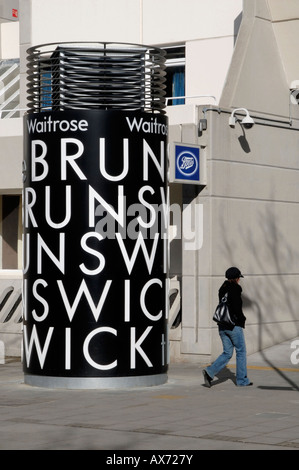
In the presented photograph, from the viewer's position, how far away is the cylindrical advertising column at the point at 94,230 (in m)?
15.1

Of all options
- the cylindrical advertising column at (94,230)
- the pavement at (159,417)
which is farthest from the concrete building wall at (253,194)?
the cylindrical advertising column at (94,230)

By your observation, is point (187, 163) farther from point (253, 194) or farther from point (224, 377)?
point (224, 377)

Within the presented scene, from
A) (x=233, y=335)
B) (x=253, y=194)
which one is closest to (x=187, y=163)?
(x=253, y=194)

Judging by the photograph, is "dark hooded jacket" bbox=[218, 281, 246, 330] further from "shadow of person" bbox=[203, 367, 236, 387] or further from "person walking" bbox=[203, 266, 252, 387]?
"shadow of person" bbox=[203, 367, 236, 387]

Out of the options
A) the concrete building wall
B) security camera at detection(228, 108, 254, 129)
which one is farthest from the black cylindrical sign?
security camera at detection(228, 108, 254, 129)

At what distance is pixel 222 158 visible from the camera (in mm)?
19453

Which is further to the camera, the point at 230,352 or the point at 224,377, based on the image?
the point at 224,377

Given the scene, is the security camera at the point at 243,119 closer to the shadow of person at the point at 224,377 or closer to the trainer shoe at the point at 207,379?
the shadow of person at the point at 224,377

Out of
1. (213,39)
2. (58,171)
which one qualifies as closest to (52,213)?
(58,171)

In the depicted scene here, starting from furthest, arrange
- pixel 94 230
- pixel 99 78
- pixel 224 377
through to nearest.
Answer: pixel 224 377
pixel 99 78
pixel 94 230

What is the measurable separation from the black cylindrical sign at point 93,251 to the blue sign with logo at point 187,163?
119 inches

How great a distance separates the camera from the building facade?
63.4 feet

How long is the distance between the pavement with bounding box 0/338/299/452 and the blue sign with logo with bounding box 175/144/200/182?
3.63m

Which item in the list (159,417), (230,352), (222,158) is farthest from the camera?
(222,158)
